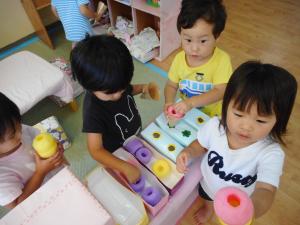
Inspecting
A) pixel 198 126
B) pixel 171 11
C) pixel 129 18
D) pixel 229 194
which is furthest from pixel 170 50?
pixel 229 194

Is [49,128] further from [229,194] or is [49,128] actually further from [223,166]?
[229,194]

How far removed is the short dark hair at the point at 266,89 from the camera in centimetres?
54

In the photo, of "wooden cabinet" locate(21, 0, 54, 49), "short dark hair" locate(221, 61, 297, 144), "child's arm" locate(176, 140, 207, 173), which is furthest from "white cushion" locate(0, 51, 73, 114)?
"short dark hair" locate(221, 61, 297, 144)

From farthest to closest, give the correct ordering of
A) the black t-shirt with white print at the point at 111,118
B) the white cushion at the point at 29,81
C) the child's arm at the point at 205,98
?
the white cushion at the point at 29,81 < the child's arm at the point at 205,98 < the black t-shirt with white print at the point at 111,118

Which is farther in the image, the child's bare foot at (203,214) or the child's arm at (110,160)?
the child's bare foot at (203,214)

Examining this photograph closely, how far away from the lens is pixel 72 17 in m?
1.63

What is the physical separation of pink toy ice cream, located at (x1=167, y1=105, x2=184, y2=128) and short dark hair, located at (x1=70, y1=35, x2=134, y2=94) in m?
0.23

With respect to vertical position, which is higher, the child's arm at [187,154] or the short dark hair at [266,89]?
the short dark hair at [266,89]

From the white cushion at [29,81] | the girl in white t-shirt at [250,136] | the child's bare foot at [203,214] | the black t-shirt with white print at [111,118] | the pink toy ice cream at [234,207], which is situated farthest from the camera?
the white cushion at [29,81]

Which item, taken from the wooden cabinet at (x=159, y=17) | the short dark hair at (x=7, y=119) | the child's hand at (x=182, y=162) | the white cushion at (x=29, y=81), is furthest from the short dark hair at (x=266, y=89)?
the wooden cabinet at (x=159, y=17)

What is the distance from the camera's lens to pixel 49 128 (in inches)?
57.2

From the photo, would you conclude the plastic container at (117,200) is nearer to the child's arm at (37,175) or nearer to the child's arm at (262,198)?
the child's arm at (37,175)

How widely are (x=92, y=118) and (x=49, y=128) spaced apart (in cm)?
83

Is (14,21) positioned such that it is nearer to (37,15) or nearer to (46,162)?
(37,15)
